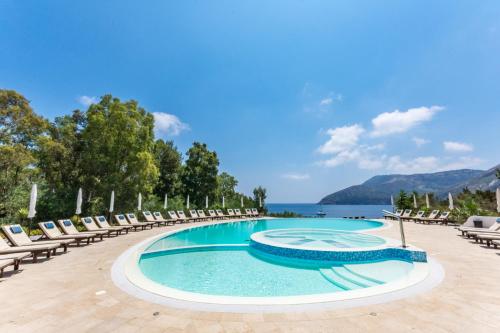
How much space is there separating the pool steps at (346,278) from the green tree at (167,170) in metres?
20.2

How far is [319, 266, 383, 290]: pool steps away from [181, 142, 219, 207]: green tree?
18.4m

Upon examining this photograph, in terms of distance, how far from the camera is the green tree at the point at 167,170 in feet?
78.4

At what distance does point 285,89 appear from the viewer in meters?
17.6

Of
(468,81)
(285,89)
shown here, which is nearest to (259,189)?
(285,89)

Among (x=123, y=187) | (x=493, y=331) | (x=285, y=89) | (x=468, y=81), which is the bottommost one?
(x=493, y=331)

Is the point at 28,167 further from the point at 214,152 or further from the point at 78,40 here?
the point at 214,152

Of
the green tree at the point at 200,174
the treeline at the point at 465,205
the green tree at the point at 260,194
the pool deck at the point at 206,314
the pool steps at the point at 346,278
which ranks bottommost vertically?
the pool steps at the point at 346,278

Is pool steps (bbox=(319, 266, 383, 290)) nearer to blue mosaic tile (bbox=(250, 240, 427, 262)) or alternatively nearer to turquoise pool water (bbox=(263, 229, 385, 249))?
blue mosaic tile (bbox=(250, 240, 427, 262))

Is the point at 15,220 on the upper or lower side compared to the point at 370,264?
upper

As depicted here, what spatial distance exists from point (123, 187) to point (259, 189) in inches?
527

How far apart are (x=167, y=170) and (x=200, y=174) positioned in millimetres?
3665

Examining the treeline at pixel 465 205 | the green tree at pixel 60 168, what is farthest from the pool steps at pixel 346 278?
the green tree at pixel 60 168

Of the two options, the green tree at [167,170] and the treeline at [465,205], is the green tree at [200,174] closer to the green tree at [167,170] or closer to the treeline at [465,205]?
the green tree at [167,170]

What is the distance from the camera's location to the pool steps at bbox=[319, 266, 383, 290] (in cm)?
507
